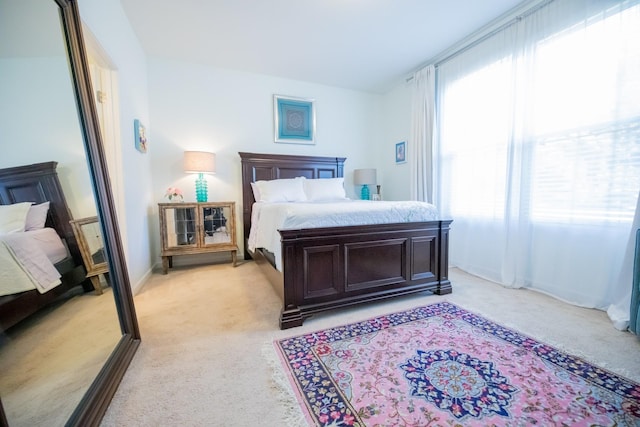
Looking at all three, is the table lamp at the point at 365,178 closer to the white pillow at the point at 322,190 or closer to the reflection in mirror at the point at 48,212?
the white pillow at the point at 322,190

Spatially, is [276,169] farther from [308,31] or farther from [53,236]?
[53,236]

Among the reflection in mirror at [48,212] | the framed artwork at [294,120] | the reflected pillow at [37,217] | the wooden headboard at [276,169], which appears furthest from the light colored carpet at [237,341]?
the framed artwork at [294,120]

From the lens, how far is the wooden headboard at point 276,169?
359 centimetres

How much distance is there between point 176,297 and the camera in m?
2.36

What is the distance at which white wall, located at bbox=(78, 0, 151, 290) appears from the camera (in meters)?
1.95

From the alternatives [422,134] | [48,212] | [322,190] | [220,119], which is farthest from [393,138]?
[48,212]

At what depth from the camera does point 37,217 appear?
976 mm

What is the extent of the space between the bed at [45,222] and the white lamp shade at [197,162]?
2.10 meters

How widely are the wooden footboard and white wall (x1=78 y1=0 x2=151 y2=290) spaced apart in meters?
1.66

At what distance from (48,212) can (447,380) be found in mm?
1957

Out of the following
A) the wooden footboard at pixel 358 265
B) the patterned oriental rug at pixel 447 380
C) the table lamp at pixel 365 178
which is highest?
the table lamp at pixel 365 178

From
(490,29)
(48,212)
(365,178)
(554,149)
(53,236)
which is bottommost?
(53,236)

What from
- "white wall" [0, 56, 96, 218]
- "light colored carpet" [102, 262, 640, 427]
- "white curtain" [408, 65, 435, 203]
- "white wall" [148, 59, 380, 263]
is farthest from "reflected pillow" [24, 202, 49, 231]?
"white curtain" [408, 65, 435, 203]

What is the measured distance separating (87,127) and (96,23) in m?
Result: 1.07
